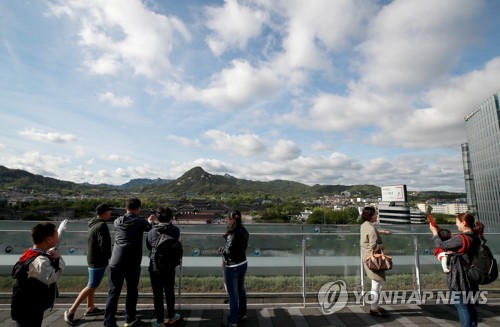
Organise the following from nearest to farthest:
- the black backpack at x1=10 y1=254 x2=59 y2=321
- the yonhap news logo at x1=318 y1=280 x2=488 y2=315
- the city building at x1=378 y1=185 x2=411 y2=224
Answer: the black backpack at x1=10 y1=254 x2=59 y2=321 < the yonhap news logo at x1=318 y1=280 x2=488 y2=315 < the city building at x1=378 y1=185 x2=411 y2=224

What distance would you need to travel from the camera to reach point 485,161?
231ft

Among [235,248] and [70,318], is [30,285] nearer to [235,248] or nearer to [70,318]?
[70,318]

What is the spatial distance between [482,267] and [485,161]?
89.4 meters

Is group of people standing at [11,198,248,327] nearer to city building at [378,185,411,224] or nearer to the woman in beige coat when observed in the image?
the woman in beige coat

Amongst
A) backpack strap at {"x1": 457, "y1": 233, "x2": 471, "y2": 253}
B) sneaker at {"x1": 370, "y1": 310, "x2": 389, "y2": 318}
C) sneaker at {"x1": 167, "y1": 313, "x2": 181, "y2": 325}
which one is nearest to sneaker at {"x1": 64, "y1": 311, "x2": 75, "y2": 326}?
sneaker at {"x1": 167, "y1": 313, "x2": 181, "y2": 325}

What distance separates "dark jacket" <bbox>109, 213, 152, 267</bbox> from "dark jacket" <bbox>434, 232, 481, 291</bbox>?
3.90 meters

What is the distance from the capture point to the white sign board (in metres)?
65.9

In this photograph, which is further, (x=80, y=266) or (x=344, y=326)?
(x=80, y=266)

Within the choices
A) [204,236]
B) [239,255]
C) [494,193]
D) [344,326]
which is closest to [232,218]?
[239,255]

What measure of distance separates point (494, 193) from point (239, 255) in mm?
84530

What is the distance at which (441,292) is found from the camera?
5082mm

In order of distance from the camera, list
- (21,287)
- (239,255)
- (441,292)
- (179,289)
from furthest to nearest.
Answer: (441,292) → (179,289) → (239,255) → (21,287)

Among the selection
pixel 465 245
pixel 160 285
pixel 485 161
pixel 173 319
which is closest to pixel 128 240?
pixel 160 285

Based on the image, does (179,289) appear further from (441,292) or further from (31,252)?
(441,292)
